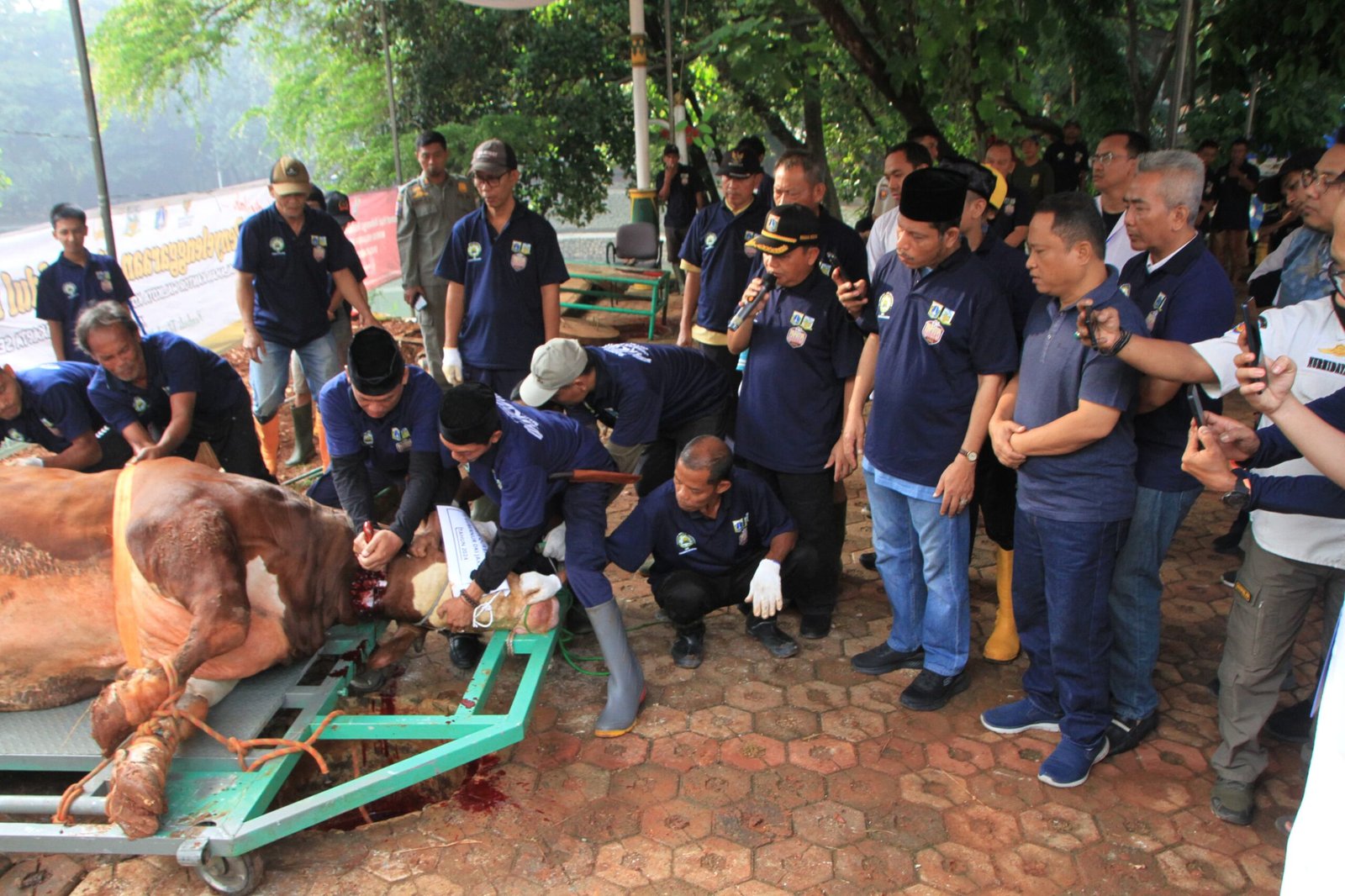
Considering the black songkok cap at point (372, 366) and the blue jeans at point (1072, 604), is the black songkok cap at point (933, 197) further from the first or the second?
the black songkok cap at point (372, 366)

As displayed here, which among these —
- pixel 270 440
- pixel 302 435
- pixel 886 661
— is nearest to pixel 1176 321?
pixel 886 661

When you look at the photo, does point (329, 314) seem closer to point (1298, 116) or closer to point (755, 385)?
point (755, 385)

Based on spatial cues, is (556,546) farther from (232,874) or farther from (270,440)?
(270,440)

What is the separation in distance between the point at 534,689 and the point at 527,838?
514 mm

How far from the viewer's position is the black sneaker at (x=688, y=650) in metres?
4.07

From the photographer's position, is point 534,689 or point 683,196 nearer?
point 534,689

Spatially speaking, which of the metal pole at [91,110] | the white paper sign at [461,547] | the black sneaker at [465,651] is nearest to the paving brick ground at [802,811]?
the black sneaker at [465,651]

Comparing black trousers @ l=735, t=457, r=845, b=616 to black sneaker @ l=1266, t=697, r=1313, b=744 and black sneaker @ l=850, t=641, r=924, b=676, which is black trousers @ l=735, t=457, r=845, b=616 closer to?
black sneaker @ l=850, t=641, r=924, b=676

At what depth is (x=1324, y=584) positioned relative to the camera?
2.99 m

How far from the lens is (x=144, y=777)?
9.19 ft

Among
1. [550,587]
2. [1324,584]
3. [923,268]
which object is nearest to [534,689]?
[550,587]

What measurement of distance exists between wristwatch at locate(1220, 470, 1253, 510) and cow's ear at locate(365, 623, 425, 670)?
9.51 feet

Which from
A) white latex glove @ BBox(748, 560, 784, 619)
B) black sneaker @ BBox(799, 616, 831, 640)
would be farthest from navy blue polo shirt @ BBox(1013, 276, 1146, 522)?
black sneaker @ BBox(799, 616, 831, 640)

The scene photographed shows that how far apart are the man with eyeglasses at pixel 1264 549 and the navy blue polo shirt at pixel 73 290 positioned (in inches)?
210
